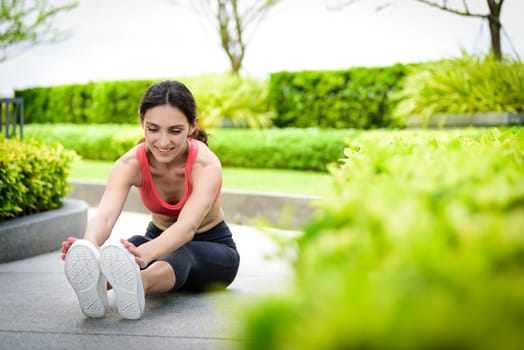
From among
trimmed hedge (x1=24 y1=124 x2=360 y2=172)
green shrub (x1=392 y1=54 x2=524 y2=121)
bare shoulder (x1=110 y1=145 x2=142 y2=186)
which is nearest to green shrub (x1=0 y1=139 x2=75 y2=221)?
bare shoulder (x1=110 y1=145 x2=142 y2=186)

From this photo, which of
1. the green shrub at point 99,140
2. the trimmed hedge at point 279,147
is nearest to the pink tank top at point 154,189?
the trimmed hedge at point 279,147

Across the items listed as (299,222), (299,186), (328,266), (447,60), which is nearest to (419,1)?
(447,60)

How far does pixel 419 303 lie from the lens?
2.96 feet

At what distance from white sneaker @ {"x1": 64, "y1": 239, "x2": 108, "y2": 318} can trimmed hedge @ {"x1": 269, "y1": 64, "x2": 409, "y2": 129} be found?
33.9 feet

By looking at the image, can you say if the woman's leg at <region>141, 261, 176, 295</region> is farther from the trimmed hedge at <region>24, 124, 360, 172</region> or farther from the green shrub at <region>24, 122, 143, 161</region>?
the green shrub at <region>24, 122, 143, 161</region>

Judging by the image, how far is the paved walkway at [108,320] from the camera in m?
2.80

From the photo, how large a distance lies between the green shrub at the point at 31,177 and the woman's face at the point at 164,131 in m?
2.09

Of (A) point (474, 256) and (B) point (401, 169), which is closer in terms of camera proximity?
(A) point (474, 256)

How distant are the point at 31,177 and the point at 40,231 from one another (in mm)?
476

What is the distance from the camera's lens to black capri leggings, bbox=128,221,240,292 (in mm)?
3506

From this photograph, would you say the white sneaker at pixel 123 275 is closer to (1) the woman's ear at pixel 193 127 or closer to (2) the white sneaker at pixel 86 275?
(2) the white sneaker at pixel 86 275

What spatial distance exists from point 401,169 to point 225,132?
9.67 meters

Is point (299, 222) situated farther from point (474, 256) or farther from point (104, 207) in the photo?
point (474, 256)

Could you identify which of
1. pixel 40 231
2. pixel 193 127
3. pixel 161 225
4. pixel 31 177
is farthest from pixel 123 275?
pixel 31 177
